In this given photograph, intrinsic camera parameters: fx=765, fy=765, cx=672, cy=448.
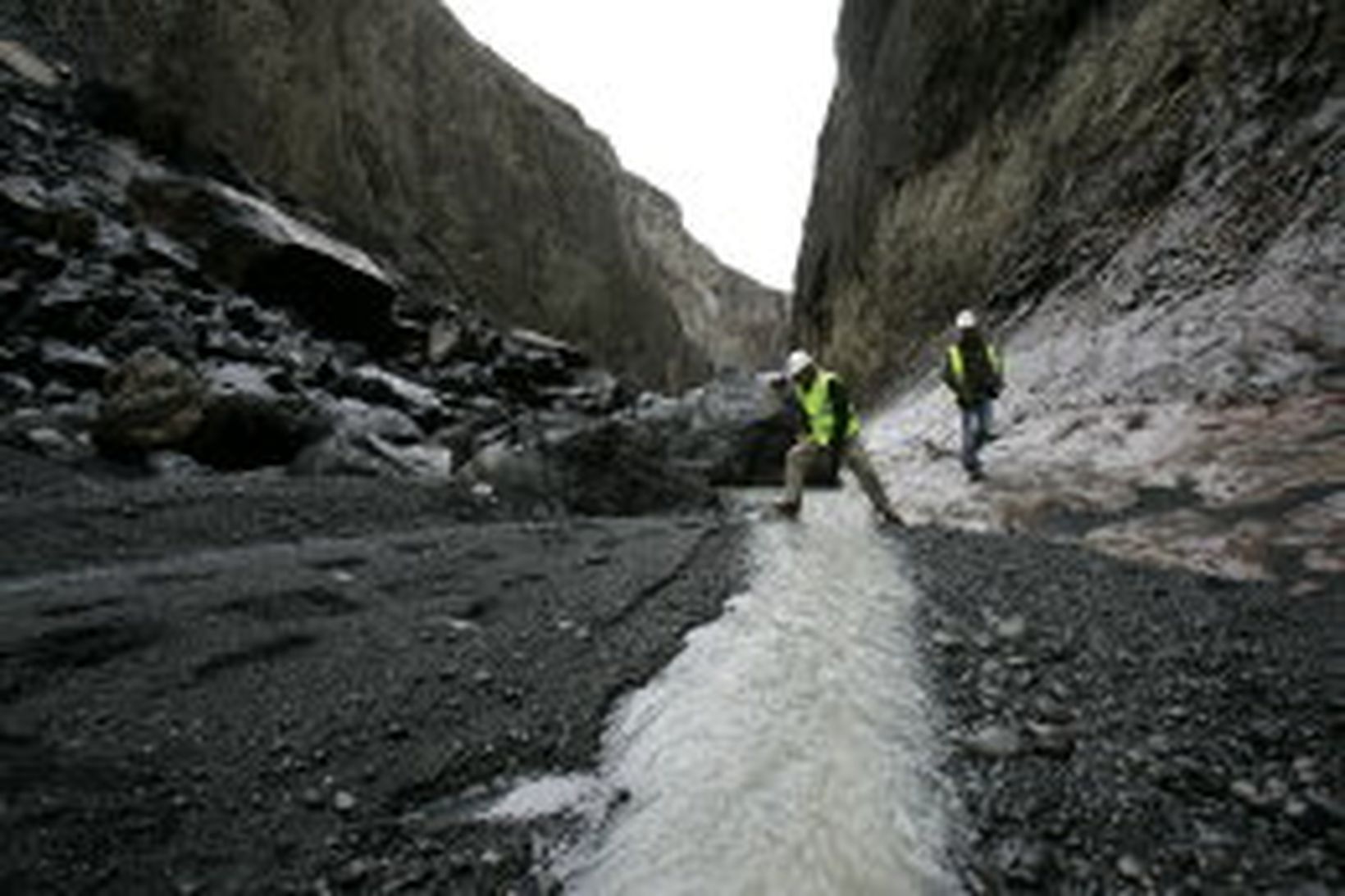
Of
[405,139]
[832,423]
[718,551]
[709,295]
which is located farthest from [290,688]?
[709,295]

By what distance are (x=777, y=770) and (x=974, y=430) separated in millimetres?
6006

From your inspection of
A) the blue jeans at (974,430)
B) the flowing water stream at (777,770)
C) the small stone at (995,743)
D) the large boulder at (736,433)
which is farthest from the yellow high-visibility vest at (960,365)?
the small stone at (995,743)

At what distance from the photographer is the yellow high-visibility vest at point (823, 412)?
22.0 feet

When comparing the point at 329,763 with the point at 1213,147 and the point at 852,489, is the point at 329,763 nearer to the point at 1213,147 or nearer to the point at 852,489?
the point at 852,489

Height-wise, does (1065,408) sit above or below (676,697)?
above

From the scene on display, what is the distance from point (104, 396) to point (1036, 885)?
812cm

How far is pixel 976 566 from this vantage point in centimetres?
455

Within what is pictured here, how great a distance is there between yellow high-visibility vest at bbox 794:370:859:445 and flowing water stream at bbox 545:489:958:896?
2975 millimetres

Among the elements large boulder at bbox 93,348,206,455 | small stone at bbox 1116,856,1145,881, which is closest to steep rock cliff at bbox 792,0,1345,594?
small stone at bbox 1116,856,1145,881

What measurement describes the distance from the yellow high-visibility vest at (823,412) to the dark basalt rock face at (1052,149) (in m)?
3.75

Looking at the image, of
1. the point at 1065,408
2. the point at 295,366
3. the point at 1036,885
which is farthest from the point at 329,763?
the point at 295,366

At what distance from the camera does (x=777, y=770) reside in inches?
93.0

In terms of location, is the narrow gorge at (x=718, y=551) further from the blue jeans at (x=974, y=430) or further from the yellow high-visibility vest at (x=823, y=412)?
the yellow high-visibility vest at (x=823, y=412)

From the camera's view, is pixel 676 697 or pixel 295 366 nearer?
pixel 676 697
